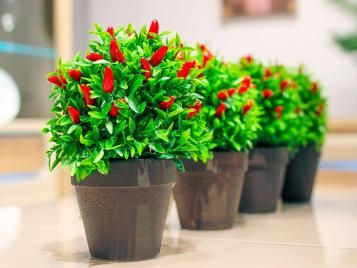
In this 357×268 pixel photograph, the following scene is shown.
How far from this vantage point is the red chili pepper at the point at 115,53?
912 mm

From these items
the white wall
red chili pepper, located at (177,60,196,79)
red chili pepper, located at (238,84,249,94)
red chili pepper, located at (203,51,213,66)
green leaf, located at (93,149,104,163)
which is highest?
the white wall

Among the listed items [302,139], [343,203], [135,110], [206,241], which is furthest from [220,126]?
[343,203]

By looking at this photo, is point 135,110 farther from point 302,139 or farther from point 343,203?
point 343,203

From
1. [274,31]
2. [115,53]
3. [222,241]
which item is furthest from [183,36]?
A: [115,53]

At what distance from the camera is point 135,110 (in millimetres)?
888

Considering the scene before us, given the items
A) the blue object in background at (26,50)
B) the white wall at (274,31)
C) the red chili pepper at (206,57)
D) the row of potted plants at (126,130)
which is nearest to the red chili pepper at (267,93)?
the red chili pepper at (206,57)

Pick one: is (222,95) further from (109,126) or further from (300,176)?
(300,176)

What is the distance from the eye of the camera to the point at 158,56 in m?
0.93

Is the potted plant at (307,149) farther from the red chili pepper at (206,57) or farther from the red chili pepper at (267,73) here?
the red chili pepper at (206,57)

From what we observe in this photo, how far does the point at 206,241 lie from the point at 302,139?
638mm

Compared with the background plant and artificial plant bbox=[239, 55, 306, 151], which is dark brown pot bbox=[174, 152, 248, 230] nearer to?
the background plant

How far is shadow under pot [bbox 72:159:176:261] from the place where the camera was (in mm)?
908

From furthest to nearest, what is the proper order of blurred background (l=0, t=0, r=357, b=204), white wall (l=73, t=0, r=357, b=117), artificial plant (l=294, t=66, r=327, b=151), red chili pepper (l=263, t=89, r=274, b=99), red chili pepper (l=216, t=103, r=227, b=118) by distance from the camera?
1. white wall (l=73, t=0, r=357, b=117)
2. blurred background (l=0, t=0, r=357, b=204)
3. artificial plant (l=294, t=66, r=327, b=151)
4. red chili pepper (l=263, t=89, r=274, b=99)
5. red chili pepper (l=216, t=103, r=227, b=118)

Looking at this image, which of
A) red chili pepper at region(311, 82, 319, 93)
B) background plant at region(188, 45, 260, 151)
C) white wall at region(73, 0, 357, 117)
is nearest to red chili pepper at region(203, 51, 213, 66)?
background plant at region(188, 45, 260, 151)
